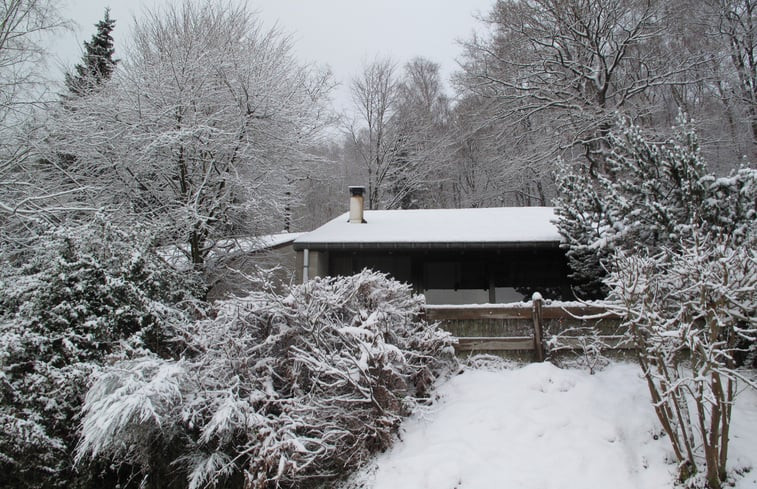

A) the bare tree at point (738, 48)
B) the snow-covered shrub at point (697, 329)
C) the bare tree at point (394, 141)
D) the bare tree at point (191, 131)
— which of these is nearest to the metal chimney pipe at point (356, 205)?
the bare tree at point (191, 131)

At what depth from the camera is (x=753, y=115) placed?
578 inches

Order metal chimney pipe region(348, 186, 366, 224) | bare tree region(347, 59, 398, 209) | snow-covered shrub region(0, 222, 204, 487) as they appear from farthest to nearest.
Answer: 1. bare tree region(347, 59, 398, 209)
2. metal chimney pipe region(348, 186, 366, 224)
3. snow-covered shrub region(0, 222, 204, 487)

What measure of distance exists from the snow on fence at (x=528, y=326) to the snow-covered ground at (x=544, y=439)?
48cm

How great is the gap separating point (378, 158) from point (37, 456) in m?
19.3

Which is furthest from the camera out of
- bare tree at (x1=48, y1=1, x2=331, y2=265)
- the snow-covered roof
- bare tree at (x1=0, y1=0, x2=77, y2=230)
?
bare tree at (x1=48, y1=1, x2=331, y2=265)

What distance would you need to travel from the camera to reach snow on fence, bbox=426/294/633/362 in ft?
21.0

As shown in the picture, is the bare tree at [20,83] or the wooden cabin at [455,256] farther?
the wooden cabin at [455,256]

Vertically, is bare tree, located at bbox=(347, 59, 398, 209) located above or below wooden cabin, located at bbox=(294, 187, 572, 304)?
above

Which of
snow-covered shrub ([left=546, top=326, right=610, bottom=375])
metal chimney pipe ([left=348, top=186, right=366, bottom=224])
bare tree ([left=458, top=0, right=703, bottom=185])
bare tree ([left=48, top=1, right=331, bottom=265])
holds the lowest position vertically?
snow-covered shrub ([left=546, top=326, right=610, bottom=375])

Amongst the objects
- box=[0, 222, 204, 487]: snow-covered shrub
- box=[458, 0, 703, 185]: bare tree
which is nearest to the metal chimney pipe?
box=[0, 222, 204, 487]: snow-covered shrub

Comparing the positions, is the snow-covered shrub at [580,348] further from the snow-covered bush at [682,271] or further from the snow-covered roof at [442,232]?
the snow-covered roof at [442,232]

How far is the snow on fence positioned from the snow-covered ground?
0.48 meters

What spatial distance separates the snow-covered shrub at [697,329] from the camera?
3.98m

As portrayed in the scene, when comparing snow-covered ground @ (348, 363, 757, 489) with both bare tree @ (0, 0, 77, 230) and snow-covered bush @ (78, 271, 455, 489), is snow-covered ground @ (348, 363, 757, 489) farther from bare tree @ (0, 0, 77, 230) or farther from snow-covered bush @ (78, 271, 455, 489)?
bare tree @ (0, 0, 77, 230)
